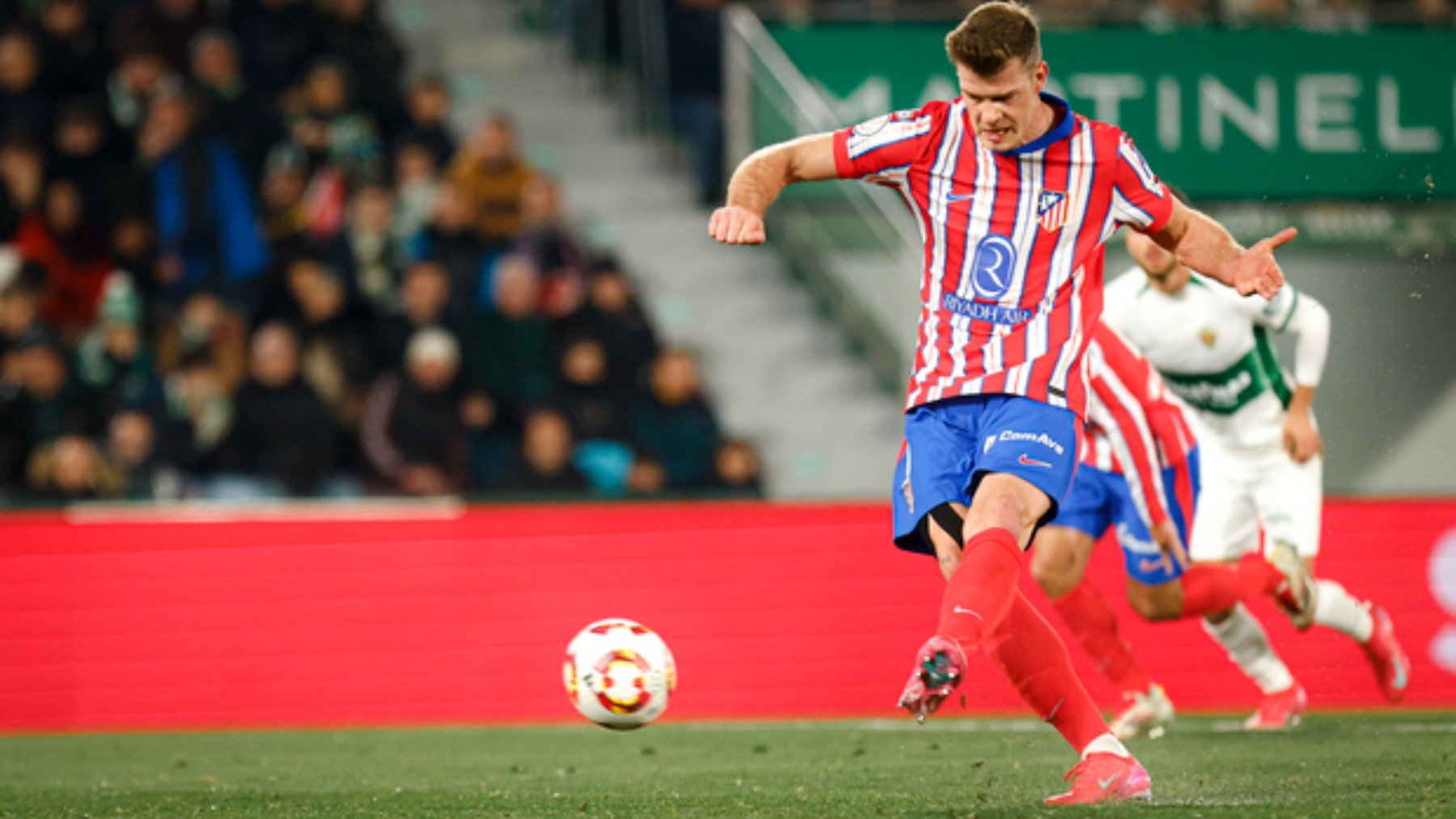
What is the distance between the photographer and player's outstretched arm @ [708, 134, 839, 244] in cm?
486

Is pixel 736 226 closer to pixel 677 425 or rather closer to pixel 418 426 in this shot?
pixel 418 426

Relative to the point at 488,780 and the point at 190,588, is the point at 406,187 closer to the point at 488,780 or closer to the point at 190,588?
the point at 190,588

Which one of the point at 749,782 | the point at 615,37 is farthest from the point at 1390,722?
the point at 615,37

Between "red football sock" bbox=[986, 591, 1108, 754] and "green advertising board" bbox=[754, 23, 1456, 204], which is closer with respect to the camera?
"red football sock" bbox=[986, 591, 1108, 754]

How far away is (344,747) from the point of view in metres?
7.94

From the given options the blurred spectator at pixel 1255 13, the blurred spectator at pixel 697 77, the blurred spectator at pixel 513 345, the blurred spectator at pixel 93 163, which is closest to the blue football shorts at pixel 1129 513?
the blurred spectator at pixel 513 345

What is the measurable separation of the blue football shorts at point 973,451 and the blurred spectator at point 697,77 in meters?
8.01

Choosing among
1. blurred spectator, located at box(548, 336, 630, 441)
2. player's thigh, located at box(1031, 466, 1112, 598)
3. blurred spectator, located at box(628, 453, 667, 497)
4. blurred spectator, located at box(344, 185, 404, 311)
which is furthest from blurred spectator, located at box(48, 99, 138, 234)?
player's thigh, located at box(1031, 466, 1112, 598)

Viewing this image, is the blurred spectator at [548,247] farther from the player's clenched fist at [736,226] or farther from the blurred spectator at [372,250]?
the player's clenched fist at [736,226]

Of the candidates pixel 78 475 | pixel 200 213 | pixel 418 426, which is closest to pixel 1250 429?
pixel 418 426

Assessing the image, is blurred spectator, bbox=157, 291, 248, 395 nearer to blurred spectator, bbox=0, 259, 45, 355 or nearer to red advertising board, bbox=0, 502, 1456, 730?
blurred spectator, bbox=0, 259, 45, 355

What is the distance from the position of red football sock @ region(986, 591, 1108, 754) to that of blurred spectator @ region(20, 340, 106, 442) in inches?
284

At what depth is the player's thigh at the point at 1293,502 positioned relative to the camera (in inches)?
321

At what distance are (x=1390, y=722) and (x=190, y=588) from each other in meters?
5.71
